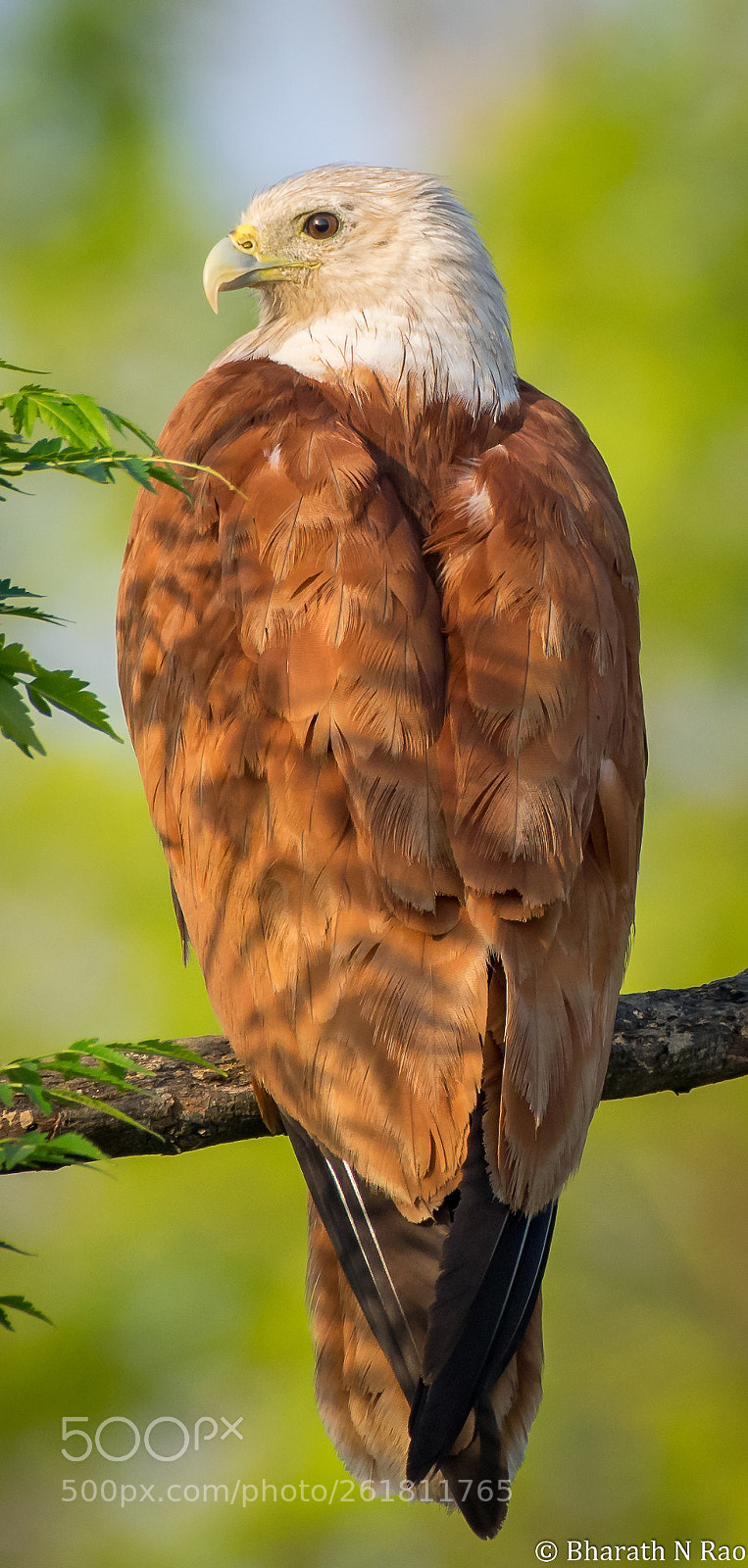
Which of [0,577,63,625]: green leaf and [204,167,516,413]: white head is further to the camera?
[204,167,516,413]: white head

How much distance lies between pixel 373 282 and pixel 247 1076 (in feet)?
5.91

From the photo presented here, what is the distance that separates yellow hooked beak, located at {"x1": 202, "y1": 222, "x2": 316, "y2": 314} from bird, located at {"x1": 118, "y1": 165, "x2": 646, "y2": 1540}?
723 millimetres

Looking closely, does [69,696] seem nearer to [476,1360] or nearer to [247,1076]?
A: [476,1360]

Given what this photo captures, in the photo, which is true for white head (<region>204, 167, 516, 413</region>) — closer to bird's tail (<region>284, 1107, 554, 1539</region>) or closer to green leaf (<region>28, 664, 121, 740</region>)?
bird's tail (<region>284, 1107, 554, 1539</region>)

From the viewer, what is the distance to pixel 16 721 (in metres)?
1.00

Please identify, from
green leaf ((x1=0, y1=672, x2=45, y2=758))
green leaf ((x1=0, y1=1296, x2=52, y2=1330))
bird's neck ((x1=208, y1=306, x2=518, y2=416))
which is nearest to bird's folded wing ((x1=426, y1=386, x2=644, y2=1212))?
bird's neck ((x1=208, y1=306, x2=518, y2=416))

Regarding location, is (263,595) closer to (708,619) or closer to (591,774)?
(591,774)

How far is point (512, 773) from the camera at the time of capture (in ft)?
6.51

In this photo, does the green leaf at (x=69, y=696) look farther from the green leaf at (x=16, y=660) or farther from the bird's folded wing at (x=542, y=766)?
the bird's folded wing at (x=542, y=766)

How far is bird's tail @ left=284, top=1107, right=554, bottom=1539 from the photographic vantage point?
1.77 m

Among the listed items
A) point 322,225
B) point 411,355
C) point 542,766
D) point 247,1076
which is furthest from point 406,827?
point 322,225

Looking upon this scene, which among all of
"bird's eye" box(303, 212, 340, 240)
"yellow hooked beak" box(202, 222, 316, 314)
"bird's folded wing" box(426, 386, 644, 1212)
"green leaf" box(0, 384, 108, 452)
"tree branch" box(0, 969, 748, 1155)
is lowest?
"tree branch" box(0, 969, 748, 1155)

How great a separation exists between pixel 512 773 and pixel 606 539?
0.67 m

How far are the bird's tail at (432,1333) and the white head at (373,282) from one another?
61.3 inches
